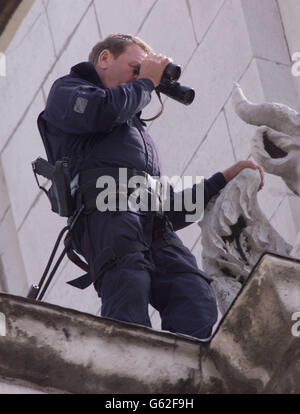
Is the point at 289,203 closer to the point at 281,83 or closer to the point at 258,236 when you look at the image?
the point at 281,83

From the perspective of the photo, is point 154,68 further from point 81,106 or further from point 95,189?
point 95,189

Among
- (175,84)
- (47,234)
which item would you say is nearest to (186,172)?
(47,234)

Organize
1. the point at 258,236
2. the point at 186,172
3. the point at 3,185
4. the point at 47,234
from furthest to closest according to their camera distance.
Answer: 1. the point at 3,185
2. the point at 47,234
3. the point at 186,172
4. the point at 258,236

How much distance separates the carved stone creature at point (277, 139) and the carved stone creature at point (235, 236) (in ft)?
0.26

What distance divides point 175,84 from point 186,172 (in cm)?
185

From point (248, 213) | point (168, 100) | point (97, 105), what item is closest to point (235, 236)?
point (248, 213)

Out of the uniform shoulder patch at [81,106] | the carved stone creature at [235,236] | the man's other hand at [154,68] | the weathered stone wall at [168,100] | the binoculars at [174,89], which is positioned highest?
the man's other hand at [154,68]

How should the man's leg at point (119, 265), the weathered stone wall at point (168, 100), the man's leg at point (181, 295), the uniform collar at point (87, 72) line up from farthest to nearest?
the weathered stone wall at point (168, 100) < the uniform collar at point (87, 72) < the man's leg at point (181, 295) < the man's leg at point (119, 265)

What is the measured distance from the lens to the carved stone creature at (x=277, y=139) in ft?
17.2

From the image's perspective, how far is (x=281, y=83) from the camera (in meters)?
6.75

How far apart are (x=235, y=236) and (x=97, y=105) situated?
585 mm

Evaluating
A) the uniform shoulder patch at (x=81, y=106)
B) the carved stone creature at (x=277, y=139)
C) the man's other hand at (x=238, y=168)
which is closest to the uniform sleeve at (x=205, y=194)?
the man's other hand at (x=238, y=168)

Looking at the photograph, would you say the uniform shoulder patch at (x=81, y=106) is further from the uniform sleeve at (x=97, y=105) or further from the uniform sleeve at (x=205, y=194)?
the uniform sleeve at (x=205, y=194)
